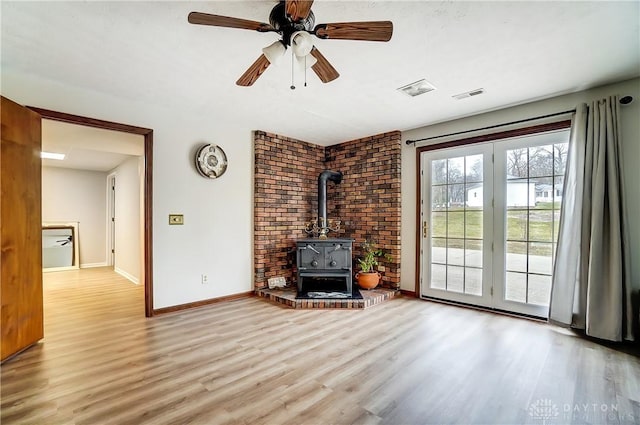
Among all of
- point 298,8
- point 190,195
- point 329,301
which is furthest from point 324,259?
point 298,8

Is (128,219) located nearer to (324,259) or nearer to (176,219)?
(176,219)

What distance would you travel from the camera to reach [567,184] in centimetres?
301

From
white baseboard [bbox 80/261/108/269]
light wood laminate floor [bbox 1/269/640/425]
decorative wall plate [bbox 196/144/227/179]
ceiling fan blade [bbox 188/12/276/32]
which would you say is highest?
ceiling fan blade [bbox 188/12/276/32]

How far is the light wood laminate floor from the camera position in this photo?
173 centimetres

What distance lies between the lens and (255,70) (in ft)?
7.05

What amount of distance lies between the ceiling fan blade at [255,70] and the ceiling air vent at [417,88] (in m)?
1.51

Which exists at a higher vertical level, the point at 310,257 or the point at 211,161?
the point at 211,161

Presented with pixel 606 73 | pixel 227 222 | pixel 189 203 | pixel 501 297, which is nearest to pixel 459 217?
pixel 501 297

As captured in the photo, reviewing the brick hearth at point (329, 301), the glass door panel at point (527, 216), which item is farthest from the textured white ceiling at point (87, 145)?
the glass door panel at point (527, 216)

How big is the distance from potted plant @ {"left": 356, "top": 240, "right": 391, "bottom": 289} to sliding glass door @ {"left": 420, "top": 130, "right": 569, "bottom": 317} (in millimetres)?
629

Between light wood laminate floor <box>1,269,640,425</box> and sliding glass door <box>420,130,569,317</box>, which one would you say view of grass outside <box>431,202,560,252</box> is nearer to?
sliding glass door <box>420,130,569,317</box>

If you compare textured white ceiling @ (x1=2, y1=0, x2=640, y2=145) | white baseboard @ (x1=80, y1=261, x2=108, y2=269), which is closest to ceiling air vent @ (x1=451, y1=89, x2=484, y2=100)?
textured white ceiling @ (x1=2, y1=0, x2=640, y2=145)

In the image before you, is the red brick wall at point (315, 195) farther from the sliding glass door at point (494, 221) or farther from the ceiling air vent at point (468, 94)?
the ceiling air vent at point (468, 94)

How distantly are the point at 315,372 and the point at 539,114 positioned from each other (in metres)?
3.54
